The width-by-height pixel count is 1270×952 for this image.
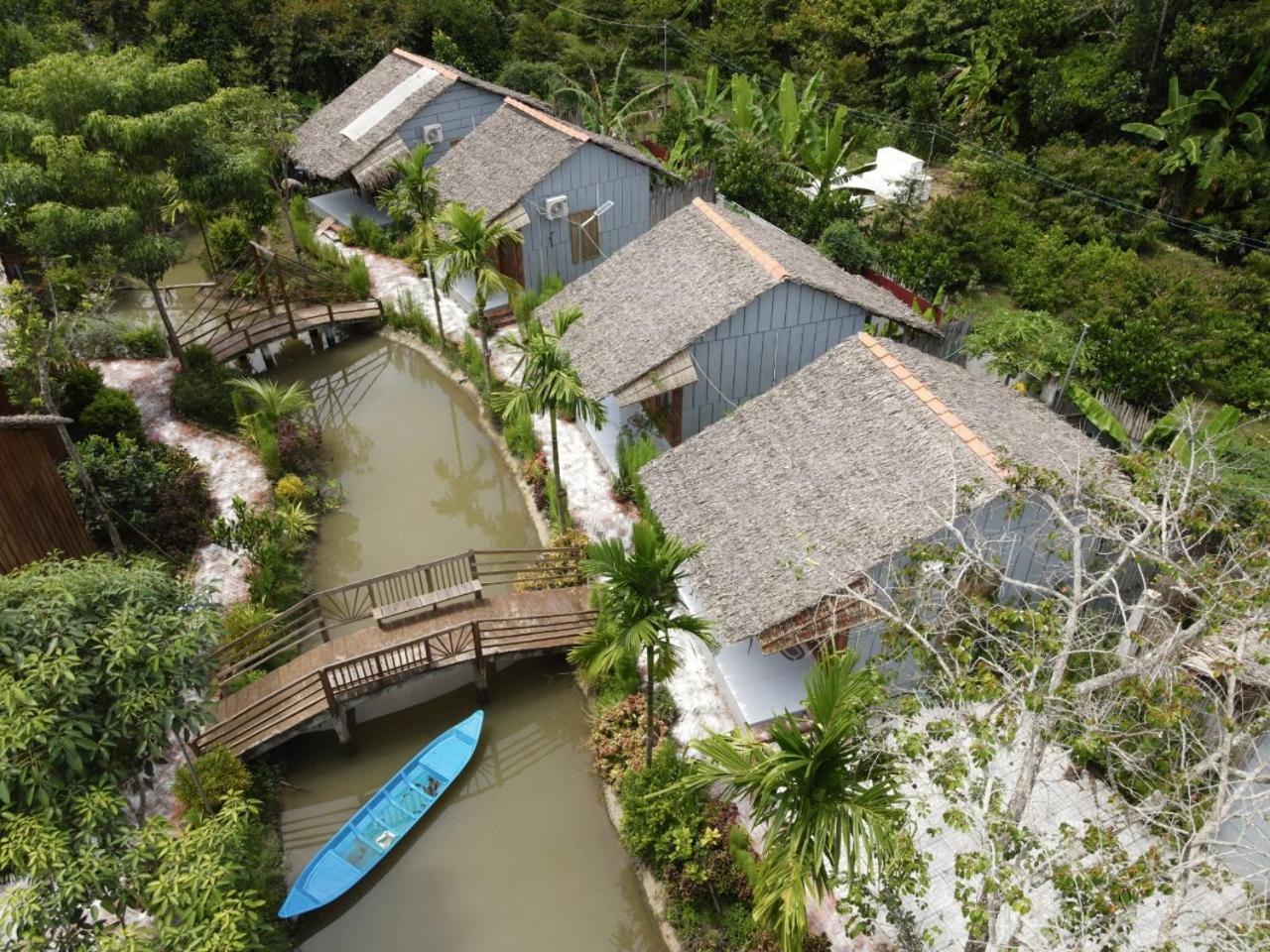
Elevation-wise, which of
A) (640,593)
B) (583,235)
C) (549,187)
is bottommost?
(583,235)

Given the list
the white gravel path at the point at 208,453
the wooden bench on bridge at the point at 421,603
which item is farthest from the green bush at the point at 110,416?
the wooden bench on bridge at the point at 421,603

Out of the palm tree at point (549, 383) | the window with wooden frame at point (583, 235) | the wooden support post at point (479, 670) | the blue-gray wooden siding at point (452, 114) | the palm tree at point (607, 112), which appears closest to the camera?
the wooden support post at point (479, 670)

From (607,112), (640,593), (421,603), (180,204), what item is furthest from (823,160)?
(640,593)

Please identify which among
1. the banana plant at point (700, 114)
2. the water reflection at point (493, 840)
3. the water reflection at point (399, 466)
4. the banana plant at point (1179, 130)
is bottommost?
the water reflection at point (493, 840)

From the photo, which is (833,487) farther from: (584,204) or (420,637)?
(584,204)

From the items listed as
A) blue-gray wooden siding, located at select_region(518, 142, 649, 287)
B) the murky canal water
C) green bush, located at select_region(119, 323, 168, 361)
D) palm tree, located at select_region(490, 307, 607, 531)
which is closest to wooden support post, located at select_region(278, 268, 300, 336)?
green bush, located at select_region(119, 323, 168, 361)

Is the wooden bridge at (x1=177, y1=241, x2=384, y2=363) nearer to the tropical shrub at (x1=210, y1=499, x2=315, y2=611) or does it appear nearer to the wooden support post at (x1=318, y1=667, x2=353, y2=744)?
the tropical shrub at (x1=210, y1=499, x2=315, y2=611)

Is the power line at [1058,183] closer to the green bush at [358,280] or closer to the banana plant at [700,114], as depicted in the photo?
the banana plant at [700,114]

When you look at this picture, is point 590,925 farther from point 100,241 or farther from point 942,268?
point 942,268
